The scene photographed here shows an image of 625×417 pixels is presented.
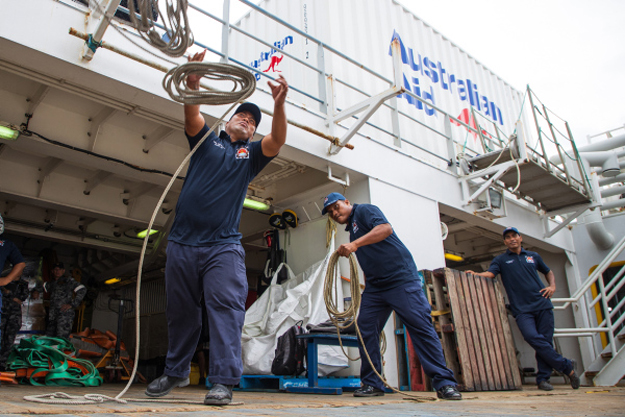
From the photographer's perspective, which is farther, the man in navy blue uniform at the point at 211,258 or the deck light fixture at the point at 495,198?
the deck light fixture at the point at 495,198

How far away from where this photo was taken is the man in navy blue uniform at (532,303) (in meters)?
5.61

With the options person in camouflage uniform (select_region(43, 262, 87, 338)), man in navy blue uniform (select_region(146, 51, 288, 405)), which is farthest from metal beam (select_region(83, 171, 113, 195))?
man in navy blue uniform (select_region(146, 51, 288, 405))

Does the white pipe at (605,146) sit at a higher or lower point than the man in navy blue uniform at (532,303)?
higher

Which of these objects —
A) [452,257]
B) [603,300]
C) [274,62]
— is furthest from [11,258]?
[452,257]

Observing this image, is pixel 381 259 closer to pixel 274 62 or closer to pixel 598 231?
pixel 274 62

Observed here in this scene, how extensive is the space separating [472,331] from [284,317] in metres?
2.17

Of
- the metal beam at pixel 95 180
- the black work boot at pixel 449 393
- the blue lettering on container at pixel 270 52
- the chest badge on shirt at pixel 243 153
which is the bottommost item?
the black work boot at pixel 449 393

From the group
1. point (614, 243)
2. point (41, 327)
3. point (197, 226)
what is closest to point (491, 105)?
point (614, 243)

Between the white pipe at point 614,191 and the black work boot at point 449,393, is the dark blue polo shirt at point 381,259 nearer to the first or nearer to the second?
the black work boot at point 449,393

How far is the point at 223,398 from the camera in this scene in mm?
2336

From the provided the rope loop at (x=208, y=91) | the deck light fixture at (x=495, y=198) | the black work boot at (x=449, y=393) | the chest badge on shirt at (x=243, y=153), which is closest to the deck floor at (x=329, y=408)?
the black work boot at (x=449, y=393)

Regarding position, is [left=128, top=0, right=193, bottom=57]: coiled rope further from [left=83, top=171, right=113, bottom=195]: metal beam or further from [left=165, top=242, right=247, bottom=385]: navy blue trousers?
[left=83, top=171, right=113, bottom=195]: metal beam

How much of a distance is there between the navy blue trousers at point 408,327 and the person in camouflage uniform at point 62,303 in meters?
6.20

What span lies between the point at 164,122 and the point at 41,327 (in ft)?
21.8
